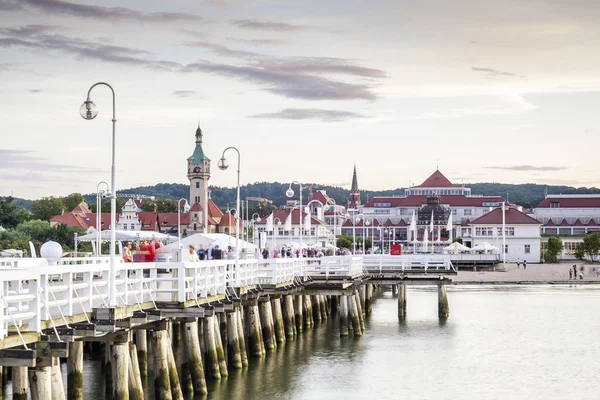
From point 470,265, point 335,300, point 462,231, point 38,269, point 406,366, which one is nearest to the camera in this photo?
point 38,269

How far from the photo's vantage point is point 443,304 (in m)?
56.9

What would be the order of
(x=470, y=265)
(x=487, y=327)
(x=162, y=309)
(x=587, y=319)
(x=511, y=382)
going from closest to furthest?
(x=162, y=309) → (x=511, y=382) → (x=487, y=327) → (x=587, y=319) → (x=470, y=265)

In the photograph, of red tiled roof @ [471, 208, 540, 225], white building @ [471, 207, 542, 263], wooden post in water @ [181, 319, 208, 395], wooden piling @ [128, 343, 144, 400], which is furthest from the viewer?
red tiled roof @ [471, 208, 540, 225]

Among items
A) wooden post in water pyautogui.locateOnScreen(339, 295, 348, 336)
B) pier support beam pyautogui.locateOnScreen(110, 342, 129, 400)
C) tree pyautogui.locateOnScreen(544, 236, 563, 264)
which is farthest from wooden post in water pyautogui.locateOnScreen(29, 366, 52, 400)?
tree pyautogui.locateOnScreen(544, 236, 563, 264)

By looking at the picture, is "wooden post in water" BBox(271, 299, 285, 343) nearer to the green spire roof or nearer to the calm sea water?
the calm sea water

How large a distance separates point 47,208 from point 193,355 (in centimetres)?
16780

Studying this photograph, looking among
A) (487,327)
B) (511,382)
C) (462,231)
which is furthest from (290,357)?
(462,231)

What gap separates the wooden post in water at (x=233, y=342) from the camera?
31.2 metres

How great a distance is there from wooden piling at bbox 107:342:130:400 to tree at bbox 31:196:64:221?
170 m

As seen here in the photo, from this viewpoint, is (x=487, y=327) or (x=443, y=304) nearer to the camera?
(x=487, y=327)

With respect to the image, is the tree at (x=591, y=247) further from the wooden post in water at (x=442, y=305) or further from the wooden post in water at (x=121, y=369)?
the wooden post in water at (x=121, y=369)

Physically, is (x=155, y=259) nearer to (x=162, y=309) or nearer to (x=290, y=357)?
(x=162, y=309)

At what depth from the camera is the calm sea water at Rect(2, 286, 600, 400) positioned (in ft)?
99.9

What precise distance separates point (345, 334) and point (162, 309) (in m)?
22.2
